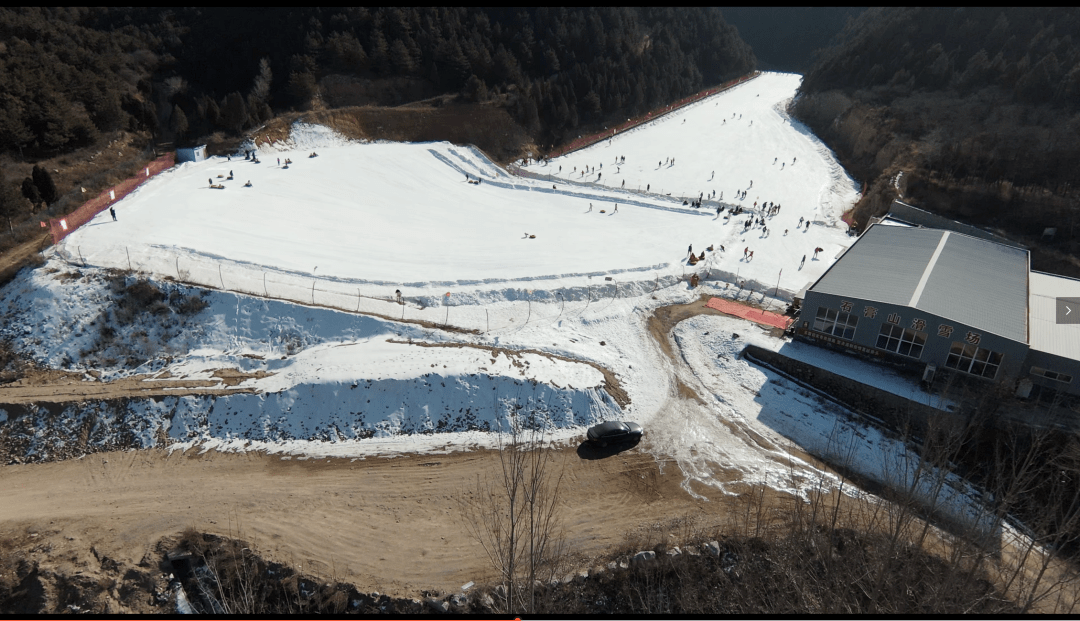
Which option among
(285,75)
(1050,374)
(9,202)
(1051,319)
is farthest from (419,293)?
(285,75)

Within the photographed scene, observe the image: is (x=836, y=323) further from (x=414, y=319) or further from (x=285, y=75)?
(x=285, y=75)

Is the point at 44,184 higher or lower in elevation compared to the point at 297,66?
lower

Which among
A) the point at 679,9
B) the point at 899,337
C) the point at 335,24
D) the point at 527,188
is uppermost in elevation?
the point at 679,9

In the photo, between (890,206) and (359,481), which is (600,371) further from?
(890,206)

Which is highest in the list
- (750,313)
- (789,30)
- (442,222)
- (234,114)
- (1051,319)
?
(789,30)

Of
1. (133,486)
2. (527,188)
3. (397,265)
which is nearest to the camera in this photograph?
(133,486)

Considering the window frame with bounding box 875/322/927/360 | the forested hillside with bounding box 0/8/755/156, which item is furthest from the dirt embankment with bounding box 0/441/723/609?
the forested hillside with bounding box 0/8/755/156

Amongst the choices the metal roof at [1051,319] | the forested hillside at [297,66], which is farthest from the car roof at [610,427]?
the forested hillside at [297,66]

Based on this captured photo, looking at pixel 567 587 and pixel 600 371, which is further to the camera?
pixel 600 371

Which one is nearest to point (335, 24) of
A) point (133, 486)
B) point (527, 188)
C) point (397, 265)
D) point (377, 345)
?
point (527, 188)
